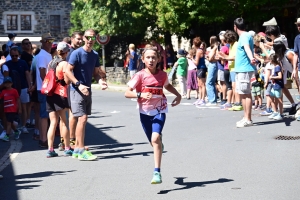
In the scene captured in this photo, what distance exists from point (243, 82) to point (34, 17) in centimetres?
4442

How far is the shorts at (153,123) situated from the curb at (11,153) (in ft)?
8.22

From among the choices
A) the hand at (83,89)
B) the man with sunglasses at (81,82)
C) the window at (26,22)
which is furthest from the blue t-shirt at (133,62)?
the window at (26,22)

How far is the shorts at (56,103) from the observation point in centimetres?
1159

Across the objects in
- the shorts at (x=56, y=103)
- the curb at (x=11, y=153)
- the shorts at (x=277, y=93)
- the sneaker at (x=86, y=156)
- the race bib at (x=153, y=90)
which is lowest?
the curb at (x=11, y=153)

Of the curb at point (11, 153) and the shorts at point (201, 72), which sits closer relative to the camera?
the curb at point (11, 153)

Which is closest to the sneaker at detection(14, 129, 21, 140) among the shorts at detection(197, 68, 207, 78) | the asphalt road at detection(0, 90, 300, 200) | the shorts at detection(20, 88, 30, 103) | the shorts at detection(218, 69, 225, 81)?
the asphalt road at detection(0, 90, 300, 200)

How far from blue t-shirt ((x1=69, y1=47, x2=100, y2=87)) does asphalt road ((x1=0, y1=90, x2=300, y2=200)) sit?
1.23 m

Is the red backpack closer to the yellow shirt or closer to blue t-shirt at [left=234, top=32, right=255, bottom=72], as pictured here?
blue t-shirt at [left=234, top=32, right=255, bottom=72]

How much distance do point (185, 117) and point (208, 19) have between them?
41.2 ft

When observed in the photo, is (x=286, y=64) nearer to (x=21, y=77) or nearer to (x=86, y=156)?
(x=21, y=77)

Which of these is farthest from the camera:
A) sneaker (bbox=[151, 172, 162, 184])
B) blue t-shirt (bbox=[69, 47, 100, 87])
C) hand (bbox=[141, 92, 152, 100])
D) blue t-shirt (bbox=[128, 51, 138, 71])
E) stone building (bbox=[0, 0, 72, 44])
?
stone building (bbox=[0, 0, 72, 44])

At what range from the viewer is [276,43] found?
1438 centimetres

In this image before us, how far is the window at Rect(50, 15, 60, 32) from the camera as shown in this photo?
2261 inches

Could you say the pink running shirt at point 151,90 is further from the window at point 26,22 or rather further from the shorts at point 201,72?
the window at point 26,22
